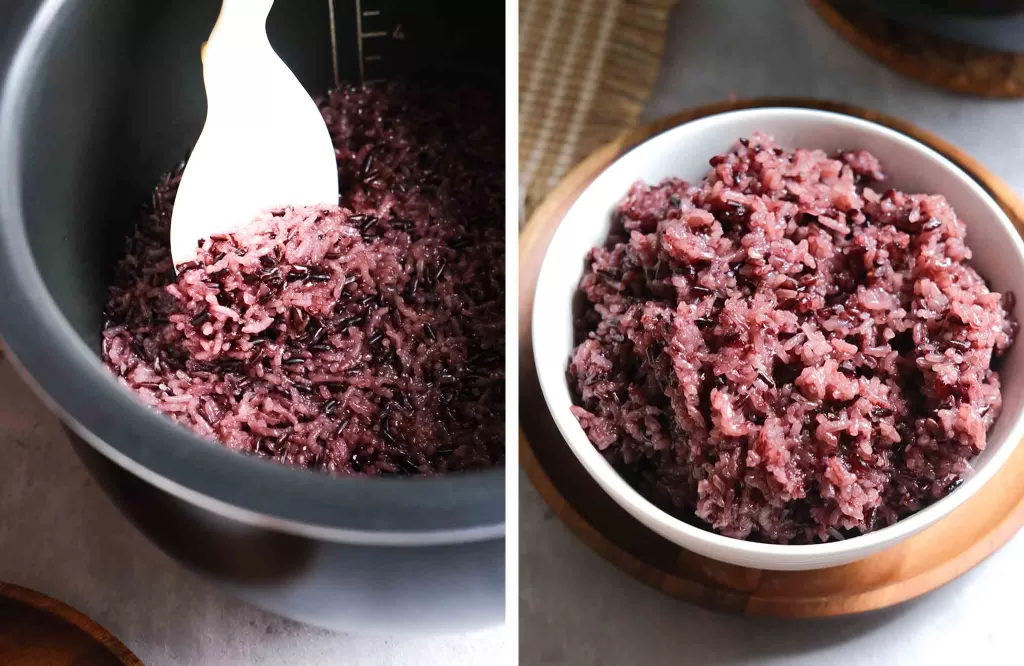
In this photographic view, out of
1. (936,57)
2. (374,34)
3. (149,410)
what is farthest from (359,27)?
(936,57)

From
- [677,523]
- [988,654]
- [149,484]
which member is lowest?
[988,654]

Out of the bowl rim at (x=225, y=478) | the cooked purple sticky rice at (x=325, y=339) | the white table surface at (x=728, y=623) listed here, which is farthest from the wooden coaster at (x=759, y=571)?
the bowl rim at (x=225, y=478)

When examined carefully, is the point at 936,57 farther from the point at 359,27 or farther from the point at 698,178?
the point at 359,27

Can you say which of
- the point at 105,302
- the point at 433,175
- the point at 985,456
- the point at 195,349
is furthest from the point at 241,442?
the point at 985,456

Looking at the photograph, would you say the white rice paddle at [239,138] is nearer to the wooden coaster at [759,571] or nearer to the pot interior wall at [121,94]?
the pot interior wall at [121,94]

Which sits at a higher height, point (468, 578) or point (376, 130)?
point (376, 130)

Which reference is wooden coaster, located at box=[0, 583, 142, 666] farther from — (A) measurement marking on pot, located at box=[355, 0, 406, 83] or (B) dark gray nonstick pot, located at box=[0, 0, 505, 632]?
(A) measurement marking on pot, located at box=[355, 0, 406, 83]

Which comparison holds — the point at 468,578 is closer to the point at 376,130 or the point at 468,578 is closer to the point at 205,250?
the point at 205,250
